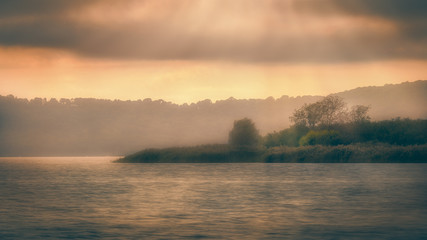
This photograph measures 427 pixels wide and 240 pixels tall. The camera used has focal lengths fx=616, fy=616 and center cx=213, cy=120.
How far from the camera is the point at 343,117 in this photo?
6299 inches

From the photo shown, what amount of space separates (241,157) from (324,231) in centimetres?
11677

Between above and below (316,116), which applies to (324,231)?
below

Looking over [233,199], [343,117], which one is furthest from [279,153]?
[233,199]

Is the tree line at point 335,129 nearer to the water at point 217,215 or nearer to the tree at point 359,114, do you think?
the tree at point 359,114

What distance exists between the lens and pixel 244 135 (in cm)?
14188

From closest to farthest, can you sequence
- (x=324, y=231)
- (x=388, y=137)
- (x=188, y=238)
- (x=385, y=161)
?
(x=188, y=238) → (x=324, y=231) → (x=385, y=161) → (x=388, y=137)

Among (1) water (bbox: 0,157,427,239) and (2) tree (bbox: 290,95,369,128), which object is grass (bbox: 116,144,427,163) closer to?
(2) tree (bbox: 290,95,369,128)

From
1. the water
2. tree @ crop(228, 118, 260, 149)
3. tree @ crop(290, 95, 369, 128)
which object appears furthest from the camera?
tree @ crop(290, 95, 369, 128)

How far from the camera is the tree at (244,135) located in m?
142

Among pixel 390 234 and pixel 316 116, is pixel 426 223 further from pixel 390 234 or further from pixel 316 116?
pixel 316 116

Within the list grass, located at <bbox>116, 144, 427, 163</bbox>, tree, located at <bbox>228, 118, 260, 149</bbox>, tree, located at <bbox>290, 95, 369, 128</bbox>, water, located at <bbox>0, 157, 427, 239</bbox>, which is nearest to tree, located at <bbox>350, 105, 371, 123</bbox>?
tree, located at <bbox>290, 95, 369, 128</bbox>

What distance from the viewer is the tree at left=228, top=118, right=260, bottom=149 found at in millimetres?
141875

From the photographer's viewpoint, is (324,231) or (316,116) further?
(316,116)

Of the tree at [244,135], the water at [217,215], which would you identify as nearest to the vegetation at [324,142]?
the tree at [244,135]
